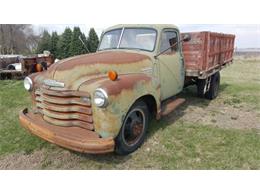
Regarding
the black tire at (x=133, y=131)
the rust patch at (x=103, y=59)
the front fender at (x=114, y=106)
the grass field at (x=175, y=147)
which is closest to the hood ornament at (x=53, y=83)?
the rust patch at (x=103, y=59)

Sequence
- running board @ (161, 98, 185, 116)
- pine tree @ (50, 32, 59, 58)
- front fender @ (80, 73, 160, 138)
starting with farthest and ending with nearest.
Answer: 1. pine tree @ (50, 32, 59, 58)
2. running board @ (161, 98, 185, 116)
3. front fender @ (80, 73, 160, 138)

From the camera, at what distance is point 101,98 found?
9.36ft

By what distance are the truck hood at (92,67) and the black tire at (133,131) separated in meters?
0.66

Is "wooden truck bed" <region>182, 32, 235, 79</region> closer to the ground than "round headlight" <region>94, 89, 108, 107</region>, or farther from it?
farther from it

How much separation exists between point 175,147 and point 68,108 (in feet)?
6.43

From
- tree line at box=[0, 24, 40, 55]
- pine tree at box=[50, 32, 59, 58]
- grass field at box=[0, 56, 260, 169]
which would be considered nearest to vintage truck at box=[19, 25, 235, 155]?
grass field at box=[0, 56, 260, 169]

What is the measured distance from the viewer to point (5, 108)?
250 inches

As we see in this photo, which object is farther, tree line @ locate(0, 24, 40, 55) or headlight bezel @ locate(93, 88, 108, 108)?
tree line @ locate(0, 24, 40, 55)

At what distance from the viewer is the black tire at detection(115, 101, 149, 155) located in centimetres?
336

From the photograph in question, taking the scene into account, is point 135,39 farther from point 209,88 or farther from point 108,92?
point 209,88

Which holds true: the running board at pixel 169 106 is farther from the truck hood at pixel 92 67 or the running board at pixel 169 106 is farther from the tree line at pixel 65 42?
the tree line at pixel 65 42

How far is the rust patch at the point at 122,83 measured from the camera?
293 cm

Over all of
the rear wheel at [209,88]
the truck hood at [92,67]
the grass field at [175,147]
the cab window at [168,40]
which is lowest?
the grass field at [175,147]

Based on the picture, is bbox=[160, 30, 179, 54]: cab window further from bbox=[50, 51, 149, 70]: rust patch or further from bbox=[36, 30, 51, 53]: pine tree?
bbox=[36, 30, 51, 53]: pine tree
